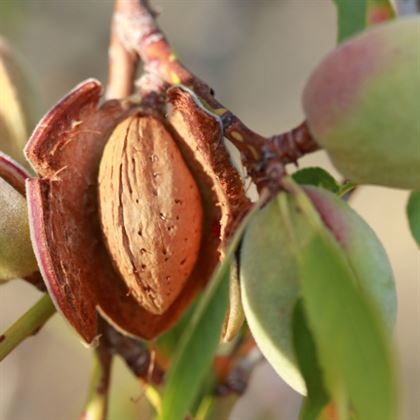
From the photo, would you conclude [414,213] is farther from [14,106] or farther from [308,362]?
[14,106]

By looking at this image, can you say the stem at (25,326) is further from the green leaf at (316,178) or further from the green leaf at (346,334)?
the green leaf at (346,334)

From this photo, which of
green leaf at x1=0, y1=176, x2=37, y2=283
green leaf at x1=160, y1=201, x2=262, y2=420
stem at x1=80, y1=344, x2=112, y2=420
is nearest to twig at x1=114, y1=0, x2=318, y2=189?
green leaf at x1=160, y1=201, x2=262, y2=420

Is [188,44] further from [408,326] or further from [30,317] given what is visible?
[30,317]

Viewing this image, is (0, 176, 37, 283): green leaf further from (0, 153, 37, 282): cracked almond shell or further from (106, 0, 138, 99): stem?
(106, 0, 138, 99): stem

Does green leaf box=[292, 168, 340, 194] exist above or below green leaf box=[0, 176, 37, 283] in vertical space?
below

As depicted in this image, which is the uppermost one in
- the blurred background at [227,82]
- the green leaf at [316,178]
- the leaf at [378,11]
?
the leaf at [378,11]

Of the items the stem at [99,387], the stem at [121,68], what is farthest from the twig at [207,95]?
the stem at [99,387]

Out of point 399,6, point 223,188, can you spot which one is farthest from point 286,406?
point 223,188
